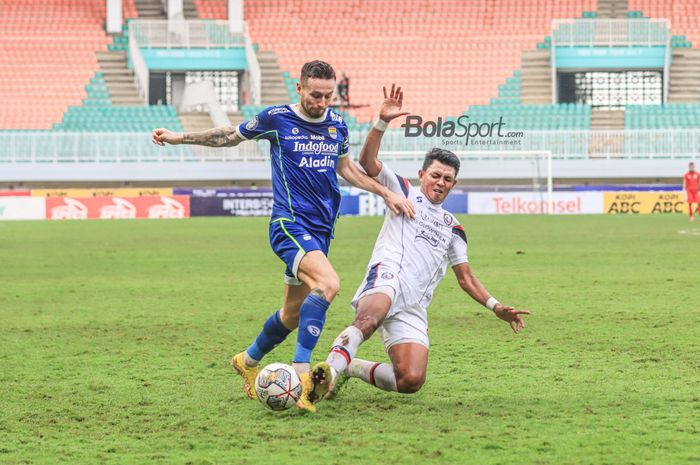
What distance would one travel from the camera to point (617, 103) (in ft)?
160

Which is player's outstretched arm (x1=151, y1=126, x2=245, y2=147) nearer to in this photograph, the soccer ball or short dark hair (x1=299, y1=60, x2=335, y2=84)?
short dark hair (x1=299, y1=60, x2=335, y2=84)

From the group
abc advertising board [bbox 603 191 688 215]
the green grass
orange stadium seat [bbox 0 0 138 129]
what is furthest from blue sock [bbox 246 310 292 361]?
orange stadium seat [bbox 0 0 138 129]

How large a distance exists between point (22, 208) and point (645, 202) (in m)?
22.0

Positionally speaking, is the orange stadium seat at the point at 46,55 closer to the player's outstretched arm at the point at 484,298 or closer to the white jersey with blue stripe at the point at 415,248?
the white jersey with blue stripe at the point at 415,248

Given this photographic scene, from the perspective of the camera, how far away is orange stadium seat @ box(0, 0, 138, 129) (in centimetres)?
4406

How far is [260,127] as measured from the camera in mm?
6879

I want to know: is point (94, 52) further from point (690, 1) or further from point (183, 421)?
point (183, 421)

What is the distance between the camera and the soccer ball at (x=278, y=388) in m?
6.08

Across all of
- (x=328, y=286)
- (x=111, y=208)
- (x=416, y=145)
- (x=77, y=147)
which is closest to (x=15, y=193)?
(x=77, y=147)

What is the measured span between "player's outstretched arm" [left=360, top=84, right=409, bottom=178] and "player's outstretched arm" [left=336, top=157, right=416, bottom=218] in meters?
0.08

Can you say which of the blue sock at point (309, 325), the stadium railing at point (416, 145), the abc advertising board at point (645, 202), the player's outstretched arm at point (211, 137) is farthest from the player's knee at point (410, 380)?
the stadium railing at point (416, 145)

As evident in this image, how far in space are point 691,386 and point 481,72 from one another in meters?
41.0

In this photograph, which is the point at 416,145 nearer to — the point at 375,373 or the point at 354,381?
the point at 354,381

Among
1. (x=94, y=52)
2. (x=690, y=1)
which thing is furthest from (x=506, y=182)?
(x=94, y=52)
